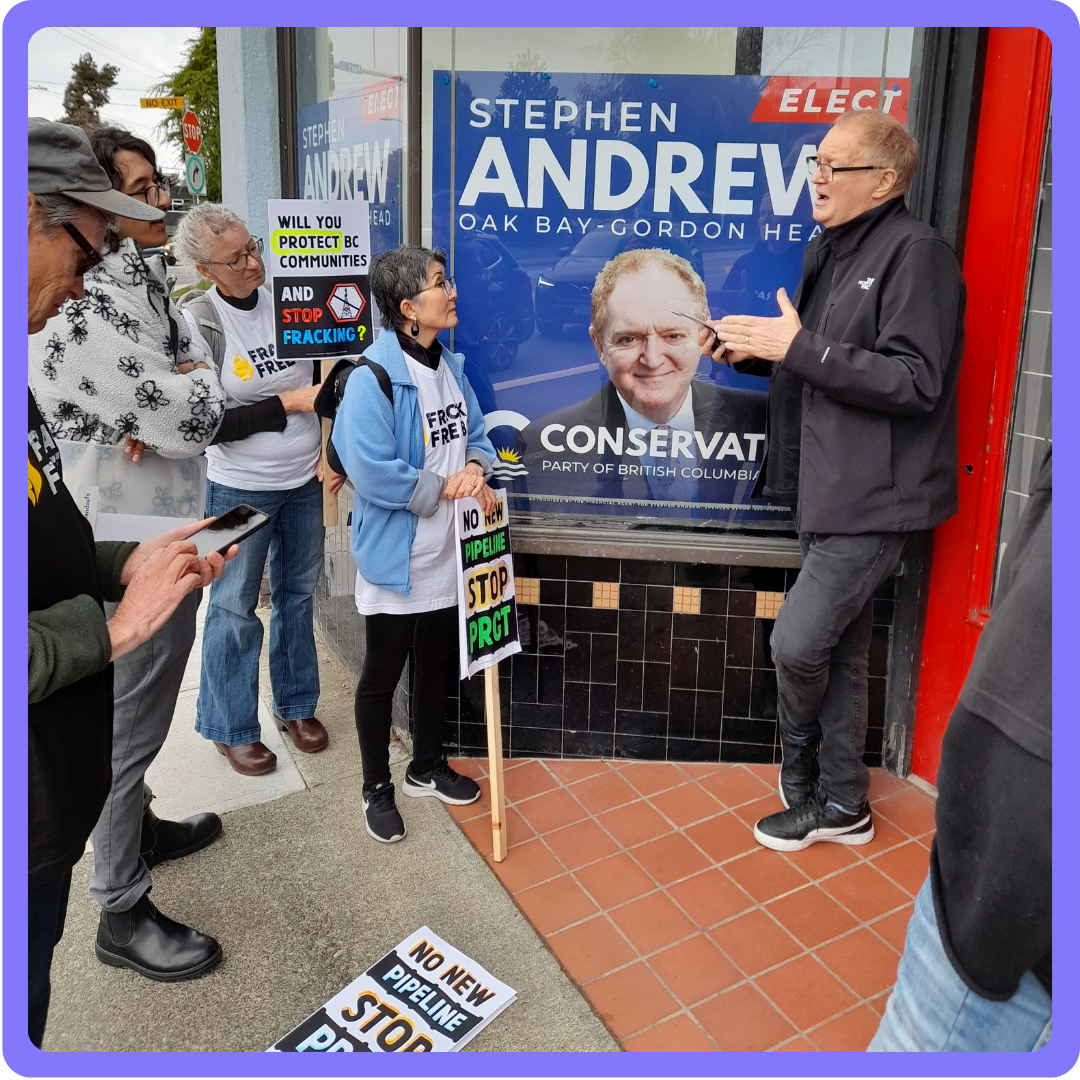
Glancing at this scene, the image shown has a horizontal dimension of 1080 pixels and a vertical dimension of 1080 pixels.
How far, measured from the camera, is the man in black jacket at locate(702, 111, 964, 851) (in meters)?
3.13

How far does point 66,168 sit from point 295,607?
98.2 inches

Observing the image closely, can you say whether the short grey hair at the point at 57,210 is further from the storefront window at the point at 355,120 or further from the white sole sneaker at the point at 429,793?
the white sole sneaker at the point at 429,793

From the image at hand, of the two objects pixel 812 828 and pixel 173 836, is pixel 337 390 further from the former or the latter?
pixel 812 828

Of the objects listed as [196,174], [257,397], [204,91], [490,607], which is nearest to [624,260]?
[490,607]

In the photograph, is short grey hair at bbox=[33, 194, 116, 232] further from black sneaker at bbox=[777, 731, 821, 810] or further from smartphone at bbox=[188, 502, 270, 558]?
black sneaker at bbox=[777, 731, 821, 810]

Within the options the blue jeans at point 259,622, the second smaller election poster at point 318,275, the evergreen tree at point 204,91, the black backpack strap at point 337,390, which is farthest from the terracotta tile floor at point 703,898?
the evergreen tree at point 204,91

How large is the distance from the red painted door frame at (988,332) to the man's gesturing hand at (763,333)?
725 mm

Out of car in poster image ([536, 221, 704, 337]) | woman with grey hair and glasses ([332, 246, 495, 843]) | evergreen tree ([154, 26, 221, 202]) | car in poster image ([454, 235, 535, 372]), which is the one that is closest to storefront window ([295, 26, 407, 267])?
car in poster image ([454, 235, 535, 372])

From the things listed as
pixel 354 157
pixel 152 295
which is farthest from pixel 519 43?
pixel 152 295

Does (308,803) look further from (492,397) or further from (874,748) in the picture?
(874,748)

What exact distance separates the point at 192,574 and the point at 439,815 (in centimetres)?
183

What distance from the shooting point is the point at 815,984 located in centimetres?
304

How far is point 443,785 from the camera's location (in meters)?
3.94

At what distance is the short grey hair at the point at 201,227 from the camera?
3.76 m
